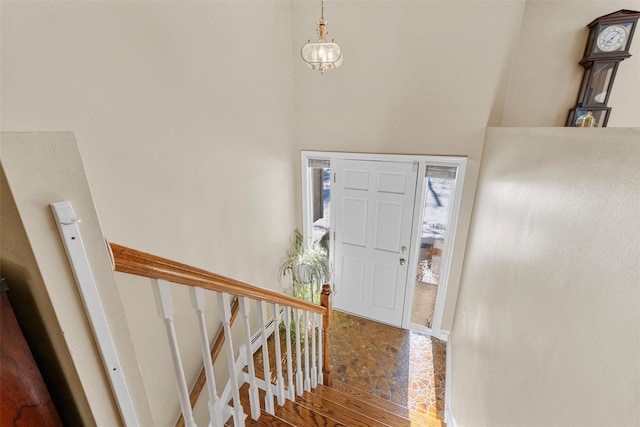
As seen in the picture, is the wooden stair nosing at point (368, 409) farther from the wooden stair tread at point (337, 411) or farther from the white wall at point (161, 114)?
the white wall at point (161, 114)

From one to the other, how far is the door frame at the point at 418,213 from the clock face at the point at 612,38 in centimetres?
118

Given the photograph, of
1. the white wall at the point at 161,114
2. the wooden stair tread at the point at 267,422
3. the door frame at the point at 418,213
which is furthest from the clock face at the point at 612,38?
the wooden stair tread at the point at 267,422

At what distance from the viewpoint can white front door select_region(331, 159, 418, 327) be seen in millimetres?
3076

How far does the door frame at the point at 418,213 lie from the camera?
2.80 meters

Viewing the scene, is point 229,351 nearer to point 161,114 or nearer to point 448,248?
point 161,114

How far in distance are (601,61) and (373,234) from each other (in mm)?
2354

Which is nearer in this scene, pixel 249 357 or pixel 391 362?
pixel 249 357

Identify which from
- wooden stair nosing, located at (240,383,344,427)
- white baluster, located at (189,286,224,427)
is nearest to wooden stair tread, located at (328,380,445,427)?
wooden stair nosing, located at (240,383,344,427)

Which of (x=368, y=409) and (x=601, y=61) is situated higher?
(x=601, y=61)

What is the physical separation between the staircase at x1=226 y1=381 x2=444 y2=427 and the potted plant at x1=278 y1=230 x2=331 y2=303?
1161mm

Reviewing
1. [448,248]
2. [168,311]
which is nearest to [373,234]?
[448,248]

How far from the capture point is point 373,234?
3326mm

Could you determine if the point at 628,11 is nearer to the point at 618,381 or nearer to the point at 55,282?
the point at 618,381

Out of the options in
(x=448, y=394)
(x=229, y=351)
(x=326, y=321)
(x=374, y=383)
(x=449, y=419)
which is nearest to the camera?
(x=229, y=351)
